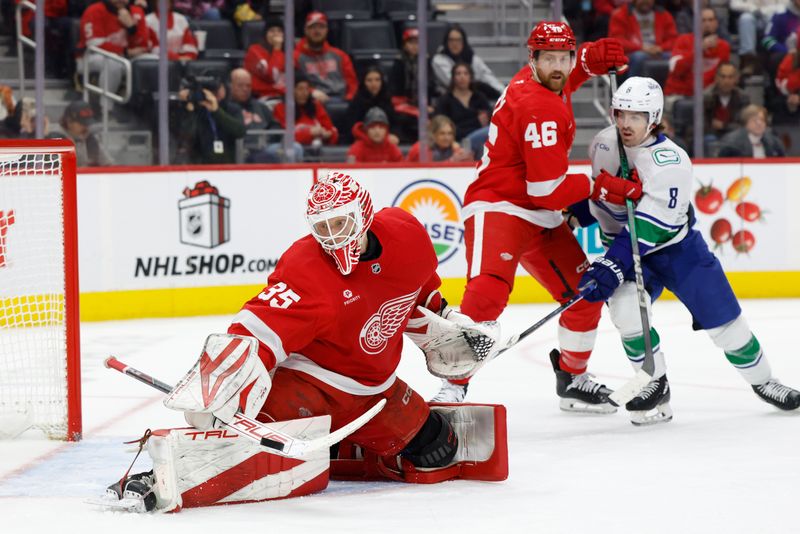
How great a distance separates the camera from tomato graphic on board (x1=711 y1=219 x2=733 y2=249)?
7.69m

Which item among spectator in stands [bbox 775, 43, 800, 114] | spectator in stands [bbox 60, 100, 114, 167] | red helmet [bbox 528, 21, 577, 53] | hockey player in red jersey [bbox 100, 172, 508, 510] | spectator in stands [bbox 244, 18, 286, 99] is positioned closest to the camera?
hockey player in red jersey [bbox 100, 172, 508, 510]

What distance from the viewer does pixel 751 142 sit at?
25.6ft

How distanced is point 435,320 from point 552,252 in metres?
1.08

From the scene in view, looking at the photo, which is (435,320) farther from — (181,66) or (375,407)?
(181,66)

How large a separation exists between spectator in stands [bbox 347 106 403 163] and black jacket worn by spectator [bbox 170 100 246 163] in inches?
26.3

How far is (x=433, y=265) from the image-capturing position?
3367 mm

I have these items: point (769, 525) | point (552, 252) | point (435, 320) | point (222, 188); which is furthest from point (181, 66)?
point (769, 525)

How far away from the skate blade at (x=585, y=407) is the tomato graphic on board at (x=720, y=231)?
339 cm

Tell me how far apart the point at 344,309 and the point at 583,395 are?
1.61 metres

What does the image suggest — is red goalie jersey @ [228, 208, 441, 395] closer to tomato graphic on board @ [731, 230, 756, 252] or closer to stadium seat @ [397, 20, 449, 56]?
stadium seat @ [397, 20, 449, 56]

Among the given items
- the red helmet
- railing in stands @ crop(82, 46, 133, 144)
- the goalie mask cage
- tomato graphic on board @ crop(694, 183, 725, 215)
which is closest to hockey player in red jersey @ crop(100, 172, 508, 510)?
the goalie mask cage

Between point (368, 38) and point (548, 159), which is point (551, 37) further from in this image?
point (368, 38)

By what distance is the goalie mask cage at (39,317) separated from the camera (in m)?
4.06

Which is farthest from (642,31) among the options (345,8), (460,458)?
(460,458)
